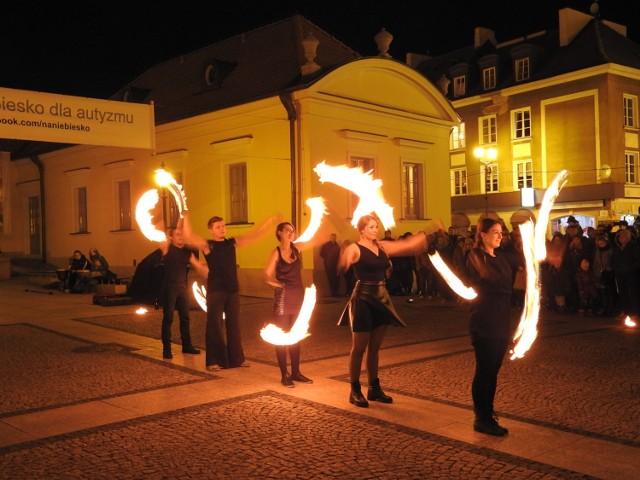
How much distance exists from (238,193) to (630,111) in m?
26.0

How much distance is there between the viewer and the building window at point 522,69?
135 feet

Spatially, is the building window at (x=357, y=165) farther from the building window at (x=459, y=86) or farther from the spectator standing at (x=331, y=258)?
the building window at (x=459, y=86)

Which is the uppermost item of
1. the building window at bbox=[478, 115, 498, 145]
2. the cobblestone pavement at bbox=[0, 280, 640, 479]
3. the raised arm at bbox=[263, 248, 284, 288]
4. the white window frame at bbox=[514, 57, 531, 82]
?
the white window frame at bbox=[514, 57, 531, 82]

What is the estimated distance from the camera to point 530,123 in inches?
1583

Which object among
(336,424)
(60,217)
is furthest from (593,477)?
(60,217)

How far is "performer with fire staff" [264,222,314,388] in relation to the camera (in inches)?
319

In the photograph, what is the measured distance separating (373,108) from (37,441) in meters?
17.0

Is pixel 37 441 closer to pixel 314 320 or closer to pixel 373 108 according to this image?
pixel 314 320

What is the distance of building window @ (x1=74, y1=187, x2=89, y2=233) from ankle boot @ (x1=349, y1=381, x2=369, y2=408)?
23.7m

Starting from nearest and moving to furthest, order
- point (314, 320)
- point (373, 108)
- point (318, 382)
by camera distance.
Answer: point (318, 382)
point (314, 320)
point (373, 108)

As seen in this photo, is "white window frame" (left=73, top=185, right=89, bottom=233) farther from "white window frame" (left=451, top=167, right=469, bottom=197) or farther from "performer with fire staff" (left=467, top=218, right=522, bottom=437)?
"performer with fire staff" (left=467, top=218, right=522, bottom=437)

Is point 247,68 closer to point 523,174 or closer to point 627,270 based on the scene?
point 627,270

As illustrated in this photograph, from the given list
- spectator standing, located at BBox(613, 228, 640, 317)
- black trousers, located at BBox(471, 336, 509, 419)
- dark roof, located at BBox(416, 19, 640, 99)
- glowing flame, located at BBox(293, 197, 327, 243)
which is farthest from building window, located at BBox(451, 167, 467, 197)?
black trousers, located at BBox(471, 336, 509, 419)


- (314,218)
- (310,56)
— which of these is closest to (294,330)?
(314,218)
